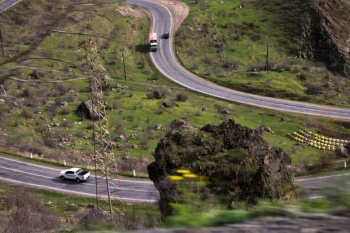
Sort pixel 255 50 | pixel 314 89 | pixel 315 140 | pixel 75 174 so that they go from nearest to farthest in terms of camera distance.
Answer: pixel 75 174, pixel 315 140, pixel 314 89, pixel 255 50

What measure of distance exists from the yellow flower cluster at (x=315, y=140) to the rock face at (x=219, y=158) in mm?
19069

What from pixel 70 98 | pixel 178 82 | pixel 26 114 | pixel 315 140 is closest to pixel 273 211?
pixel 26 114

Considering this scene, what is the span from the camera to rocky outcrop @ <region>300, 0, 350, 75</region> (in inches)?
2116

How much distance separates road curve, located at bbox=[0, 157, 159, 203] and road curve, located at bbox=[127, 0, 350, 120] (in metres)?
19.8

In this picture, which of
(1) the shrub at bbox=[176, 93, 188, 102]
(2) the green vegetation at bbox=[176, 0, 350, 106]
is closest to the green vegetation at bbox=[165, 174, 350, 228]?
(1) the shrub at bbox=[176, 93, 188, 102]

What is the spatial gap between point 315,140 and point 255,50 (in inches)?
802

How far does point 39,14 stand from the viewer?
649 cm

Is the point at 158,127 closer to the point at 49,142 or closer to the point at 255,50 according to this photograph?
the point at 49,142

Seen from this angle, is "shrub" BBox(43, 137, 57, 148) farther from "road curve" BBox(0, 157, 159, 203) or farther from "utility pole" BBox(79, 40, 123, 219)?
"utility pole" BBox(79, 40, 123, 219)

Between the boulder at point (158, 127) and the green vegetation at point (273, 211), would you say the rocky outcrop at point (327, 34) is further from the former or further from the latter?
the green vegetation at point (273, 211)

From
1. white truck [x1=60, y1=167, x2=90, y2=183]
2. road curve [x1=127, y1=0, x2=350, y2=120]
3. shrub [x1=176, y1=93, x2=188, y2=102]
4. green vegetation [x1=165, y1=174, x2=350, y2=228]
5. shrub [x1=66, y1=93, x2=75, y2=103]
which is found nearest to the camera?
green vegetation [x1=165, y1=174, x2=350, y2=228]

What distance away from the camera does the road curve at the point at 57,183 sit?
22031 millimetres

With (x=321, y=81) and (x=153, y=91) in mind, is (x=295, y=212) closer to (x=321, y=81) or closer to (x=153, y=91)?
(x=153, y=91)

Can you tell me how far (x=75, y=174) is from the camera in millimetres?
23594
